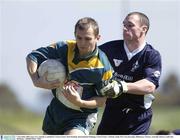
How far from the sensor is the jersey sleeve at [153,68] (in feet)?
33.5

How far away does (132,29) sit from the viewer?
10.2m

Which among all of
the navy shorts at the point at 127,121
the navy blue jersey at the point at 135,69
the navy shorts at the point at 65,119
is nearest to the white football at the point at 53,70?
the navy shorts at the point at 65,119

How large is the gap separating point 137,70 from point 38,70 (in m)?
1.35

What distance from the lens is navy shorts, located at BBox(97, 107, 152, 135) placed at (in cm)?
1049

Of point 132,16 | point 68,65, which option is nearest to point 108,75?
point 68,65

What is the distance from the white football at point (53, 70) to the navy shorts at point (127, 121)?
1.34m

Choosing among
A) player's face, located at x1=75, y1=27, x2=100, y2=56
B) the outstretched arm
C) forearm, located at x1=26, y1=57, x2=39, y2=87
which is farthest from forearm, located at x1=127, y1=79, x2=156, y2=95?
forearm, located at x1=26, y1=57, x2=39, y2=87

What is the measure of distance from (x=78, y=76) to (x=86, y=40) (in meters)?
0.42

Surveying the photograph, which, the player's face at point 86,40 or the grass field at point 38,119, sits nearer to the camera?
the player's face at point 86,40

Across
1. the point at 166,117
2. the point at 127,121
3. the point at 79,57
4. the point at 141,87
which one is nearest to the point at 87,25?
the point at 79,57

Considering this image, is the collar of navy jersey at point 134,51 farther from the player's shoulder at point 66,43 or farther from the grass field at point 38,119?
the grass field at point 38,119

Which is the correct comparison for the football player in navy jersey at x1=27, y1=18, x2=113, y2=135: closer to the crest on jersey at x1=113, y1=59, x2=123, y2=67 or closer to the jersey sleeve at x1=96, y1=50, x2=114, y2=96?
the jersey sleeve at x1=96, y1=50, x2=114, y2=96

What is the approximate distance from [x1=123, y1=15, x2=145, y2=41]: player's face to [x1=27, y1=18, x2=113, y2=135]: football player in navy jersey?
77 cm

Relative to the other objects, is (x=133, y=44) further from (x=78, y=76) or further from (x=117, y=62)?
(x=78, y=76)
